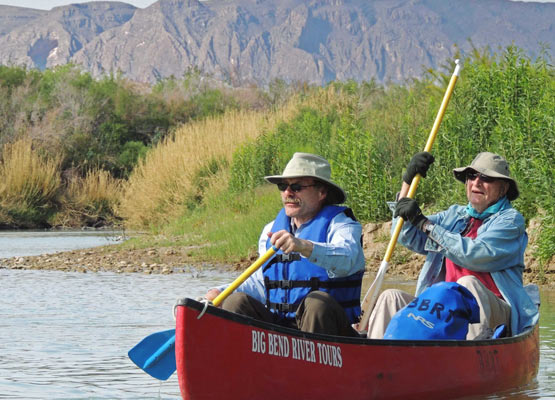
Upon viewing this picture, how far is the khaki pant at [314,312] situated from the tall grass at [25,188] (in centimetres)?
2074

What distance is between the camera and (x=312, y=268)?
5609mm

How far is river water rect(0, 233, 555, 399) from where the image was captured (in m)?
6.51

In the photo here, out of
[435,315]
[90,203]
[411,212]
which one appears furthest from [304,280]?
[90,203]

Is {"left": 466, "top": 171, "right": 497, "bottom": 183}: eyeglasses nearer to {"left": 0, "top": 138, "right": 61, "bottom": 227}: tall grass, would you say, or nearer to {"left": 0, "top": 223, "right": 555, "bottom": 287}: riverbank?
{"left": 0, "top": 223, "right": 555, "bottom": 287}: riverbank

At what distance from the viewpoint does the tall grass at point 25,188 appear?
25.8 m

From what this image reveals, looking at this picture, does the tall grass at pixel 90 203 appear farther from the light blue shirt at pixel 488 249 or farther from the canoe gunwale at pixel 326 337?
the canoe gunwale at pixel 326 337

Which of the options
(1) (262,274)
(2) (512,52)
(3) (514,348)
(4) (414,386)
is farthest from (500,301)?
(2) (512,52)

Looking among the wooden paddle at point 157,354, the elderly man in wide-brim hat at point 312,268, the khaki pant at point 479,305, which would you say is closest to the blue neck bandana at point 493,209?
the khaki pant at point 479,305

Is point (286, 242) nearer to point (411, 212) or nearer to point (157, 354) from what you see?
point (157, 354)

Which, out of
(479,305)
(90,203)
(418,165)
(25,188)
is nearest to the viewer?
(479,305)

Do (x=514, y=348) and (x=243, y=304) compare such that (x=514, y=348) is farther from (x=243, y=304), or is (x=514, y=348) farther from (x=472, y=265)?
(x=243, y=304)

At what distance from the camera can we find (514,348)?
6.23m

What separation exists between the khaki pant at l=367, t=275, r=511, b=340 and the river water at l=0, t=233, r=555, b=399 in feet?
1.37

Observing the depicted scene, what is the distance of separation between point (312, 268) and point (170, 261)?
383 inches
